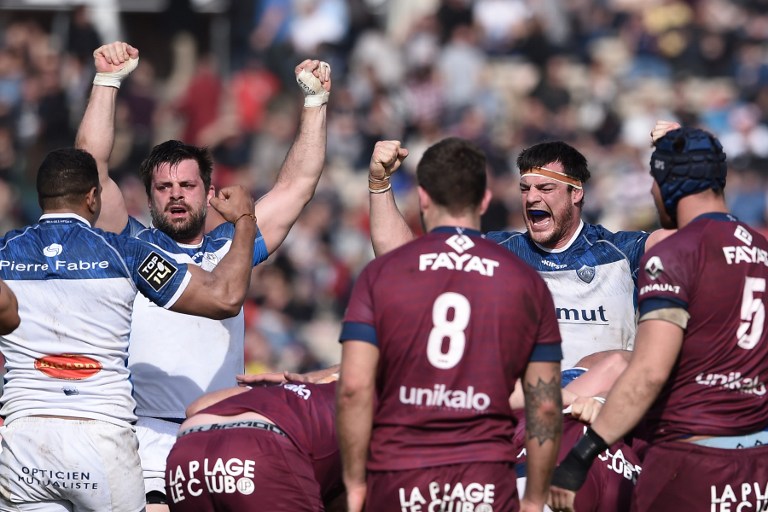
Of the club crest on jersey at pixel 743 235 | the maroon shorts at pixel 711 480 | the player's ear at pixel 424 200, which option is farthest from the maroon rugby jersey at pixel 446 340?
the club crest on jersey at pixel 743 235

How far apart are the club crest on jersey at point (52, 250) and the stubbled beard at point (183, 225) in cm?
143

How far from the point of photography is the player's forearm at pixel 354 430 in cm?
536

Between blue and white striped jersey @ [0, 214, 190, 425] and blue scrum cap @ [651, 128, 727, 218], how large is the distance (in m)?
2.41

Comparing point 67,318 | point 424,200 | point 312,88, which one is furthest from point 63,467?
point 312,88

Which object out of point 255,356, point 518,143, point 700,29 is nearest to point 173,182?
point 255,356

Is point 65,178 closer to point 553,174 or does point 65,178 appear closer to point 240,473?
point 240,473

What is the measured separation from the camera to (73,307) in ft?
20.5

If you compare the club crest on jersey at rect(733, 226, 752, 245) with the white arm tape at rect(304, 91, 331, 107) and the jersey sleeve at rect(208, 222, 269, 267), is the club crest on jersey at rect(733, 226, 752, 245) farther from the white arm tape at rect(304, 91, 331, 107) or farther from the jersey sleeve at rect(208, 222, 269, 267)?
the white arm tape at rect(304, 91, 331, 107)

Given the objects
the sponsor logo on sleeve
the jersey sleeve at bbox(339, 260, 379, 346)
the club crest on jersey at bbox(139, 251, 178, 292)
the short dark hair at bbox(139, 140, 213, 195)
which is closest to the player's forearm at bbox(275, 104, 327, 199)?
the short dark hair at bbox(139, 140, 213, 195)

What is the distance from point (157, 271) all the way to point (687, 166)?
2.64 meters

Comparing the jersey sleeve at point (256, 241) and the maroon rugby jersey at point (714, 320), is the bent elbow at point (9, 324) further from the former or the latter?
the maroon rugby jersey at point (714, 320)

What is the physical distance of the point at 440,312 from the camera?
5.29m

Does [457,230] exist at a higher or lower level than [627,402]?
higher

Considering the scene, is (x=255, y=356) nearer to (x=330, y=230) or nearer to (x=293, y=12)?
(x=330, y=230)
